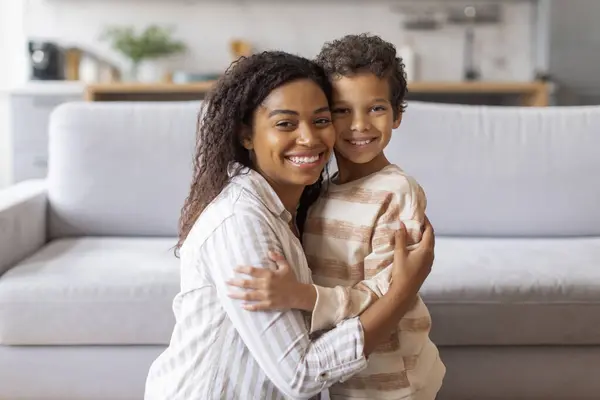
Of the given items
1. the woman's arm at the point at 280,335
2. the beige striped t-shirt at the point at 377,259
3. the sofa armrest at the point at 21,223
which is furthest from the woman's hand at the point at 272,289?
the sofa armrest at the point at 21,223

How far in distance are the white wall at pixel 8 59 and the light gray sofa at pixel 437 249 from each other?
7.24 feet

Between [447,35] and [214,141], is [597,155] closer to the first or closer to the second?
[214,141]

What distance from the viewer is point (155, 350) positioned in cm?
168

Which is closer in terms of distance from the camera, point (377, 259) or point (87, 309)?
point (377, 259)

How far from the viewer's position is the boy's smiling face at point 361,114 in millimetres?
1159

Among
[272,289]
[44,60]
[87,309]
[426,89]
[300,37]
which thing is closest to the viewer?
[272,289]

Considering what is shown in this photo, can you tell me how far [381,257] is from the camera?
1146 mm

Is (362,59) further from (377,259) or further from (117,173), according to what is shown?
(117,173)

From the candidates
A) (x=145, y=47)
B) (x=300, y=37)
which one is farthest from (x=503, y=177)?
(x=145, y=47)

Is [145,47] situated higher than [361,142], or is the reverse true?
[145,47]

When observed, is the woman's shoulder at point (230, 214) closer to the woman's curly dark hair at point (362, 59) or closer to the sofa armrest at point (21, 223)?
the woman's curly dark hair at point (362, 59)

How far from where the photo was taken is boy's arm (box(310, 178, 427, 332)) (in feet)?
3.49

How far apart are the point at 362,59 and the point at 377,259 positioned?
344 millimetres

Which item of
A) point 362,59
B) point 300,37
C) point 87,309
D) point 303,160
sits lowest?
point 87,309
